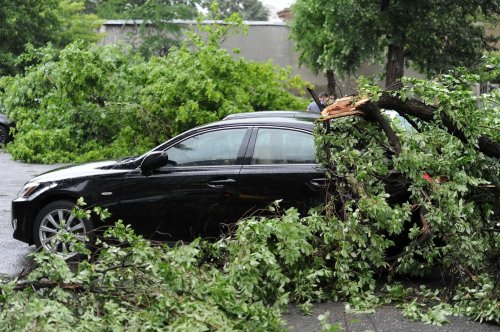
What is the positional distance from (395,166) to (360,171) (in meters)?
0.30

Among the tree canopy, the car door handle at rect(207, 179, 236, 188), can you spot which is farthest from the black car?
the tree canopy

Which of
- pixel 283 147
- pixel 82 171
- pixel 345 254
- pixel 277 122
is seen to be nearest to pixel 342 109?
pixel 283 147

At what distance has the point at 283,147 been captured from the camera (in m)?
7.60

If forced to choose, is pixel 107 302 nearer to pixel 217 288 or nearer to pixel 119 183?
pixel 217 288

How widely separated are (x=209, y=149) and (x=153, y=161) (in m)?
0.58

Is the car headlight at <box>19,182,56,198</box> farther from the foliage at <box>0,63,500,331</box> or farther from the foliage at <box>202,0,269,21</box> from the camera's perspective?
the foliage at <box>202,0,269,21</box>

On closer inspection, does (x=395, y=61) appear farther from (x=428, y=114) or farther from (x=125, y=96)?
(x=428, y=114)

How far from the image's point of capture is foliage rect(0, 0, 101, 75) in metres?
32.2

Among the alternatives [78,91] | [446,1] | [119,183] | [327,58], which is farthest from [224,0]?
[119,183]

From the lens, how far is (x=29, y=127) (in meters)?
18.5

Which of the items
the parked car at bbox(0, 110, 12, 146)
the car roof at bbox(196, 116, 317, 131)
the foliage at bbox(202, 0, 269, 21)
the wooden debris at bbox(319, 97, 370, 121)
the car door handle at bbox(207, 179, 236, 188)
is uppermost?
the foliage at bbox(202, 0, 269, 21)

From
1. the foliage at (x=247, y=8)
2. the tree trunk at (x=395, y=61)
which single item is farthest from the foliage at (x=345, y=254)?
the foliage at (x=247, y=8)

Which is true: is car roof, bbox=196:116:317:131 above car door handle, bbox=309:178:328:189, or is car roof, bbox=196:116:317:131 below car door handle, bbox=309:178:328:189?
above

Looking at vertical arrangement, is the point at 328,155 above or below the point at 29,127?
above
